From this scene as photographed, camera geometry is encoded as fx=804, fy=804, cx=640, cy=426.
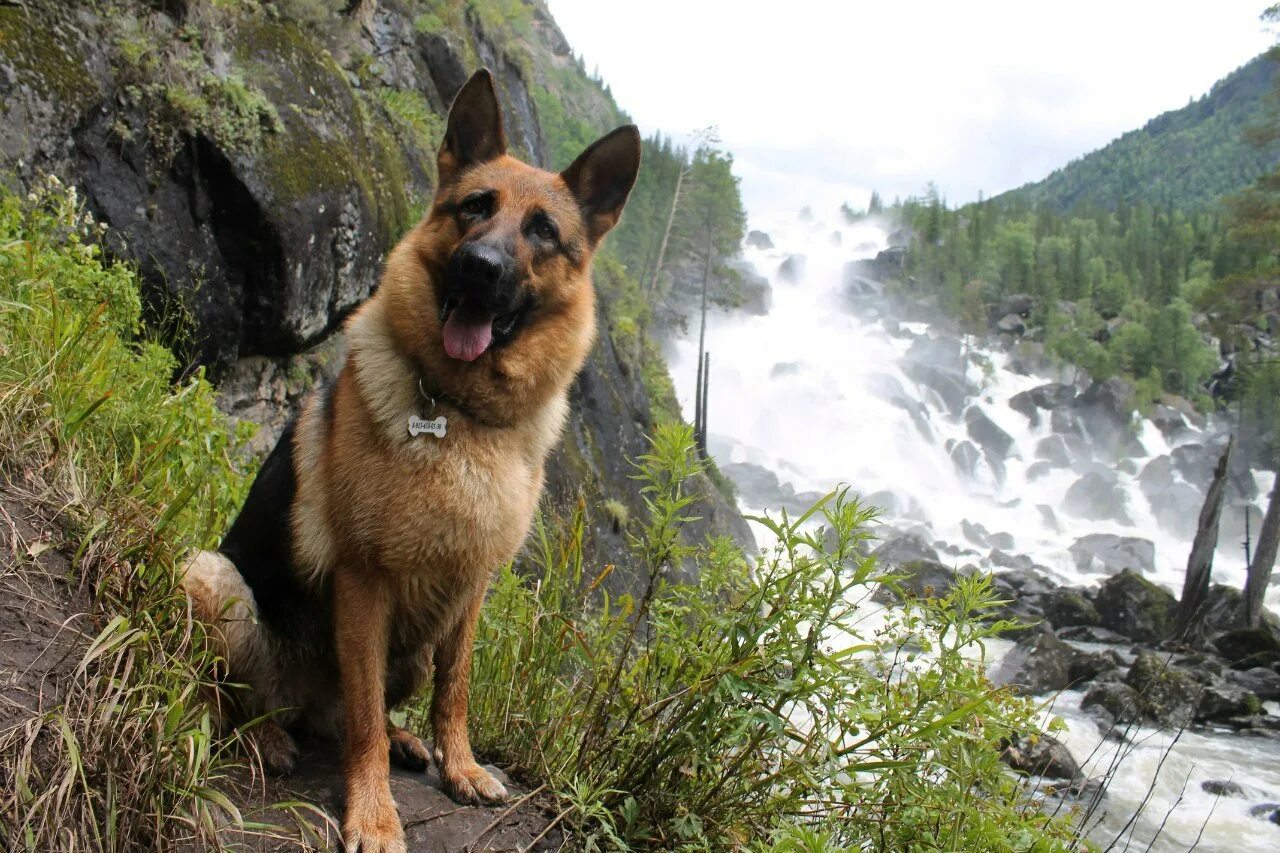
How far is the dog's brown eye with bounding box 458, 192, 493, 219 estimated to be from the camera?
2.89 meters

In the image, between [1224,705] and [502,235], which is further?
[1224,705]

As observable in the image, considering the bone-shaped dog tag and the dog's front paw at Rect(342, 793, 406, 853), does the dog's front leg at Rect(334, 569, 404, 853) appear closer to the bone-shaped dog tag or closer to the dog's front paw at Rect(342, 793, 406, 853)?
the dog's front paw at Rect(342, 793, 406, 853)

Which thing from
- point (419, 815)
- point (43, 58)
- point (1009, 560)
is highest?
point (43, 58)

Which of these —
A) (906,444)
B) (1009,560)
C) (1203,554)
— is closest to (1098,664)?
(1203,554)

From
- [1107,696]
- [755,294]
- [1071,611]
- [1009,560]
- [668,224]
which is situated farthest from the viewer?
[755,294]

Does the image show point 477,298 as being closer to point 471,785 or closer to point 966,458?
point 471,785

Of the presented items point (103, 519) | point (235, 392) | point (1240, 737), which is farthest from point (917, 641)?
point (1240, 737)

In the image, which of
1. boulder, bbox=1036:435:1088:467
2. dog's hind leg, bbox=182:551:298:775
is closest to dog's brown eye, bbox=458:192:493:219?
dog's hind leg, bbox=182:551:298:775

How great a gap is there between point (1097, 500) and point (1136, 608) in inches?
869

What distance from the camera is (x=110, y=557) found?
231 centimetres

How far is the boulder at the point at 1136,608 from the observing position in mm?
19109

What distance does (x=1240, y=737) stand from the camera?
41.0ft

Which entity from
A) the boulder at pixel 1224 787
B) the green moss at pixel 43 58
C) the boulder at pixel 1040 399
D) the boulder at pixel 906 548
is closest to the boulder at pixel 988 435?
the boulder at pixel 1040 399

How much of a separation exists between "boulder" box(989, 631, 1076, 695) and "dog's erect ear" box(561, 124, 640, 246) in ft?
43.4
